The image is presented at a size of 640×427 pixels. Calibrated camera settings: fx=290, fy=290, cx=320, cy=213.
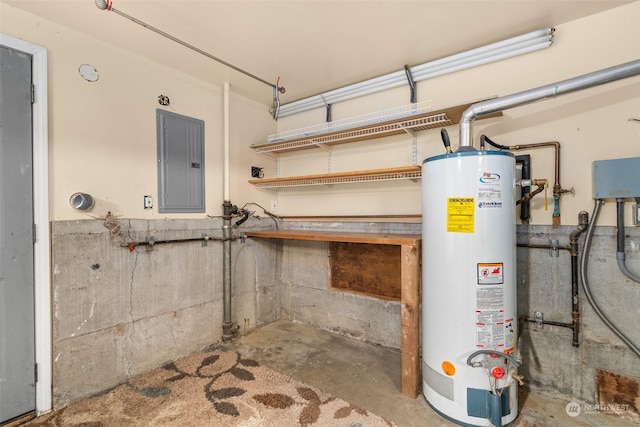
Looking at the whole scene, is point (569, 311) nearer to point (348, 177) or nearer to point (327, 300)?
point (348, 177)

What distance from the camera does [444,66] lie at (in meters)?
2.33

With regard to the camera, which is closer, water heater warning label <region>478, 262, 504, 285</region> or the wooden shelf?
water heater warning label <region>478, 262, 504, 285</region>

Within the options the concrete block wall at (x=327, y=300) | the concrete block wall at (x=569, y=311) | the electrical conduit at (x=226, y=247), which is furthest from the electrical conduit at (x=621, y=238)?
the electrical conduit at (x=226, y=247)

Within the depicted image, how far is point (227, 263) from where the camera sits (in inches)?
112

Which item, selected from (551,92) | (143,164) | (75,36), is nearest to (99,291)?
(143,164)

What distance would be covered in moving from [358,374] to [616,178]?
7.07 feet

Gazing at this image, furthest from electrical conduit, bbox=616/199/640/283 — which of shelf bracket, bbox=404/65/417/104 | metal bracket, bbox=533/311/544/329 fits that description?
shelf bracket, bbox=404/65/417/104

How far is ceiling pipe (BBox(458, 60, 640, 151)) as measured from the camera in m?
1.45

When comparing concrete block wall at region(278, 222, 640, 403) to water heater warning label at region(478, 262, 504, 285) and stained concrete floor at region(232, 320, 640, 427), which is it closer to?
stained concrete floor at region(232, 320, 640, 427)

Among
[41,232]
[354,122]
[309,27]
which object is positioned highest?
[309,27]

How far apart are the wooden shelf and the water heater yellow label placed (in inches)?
22.3

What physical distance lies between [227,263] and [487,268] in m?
2.21

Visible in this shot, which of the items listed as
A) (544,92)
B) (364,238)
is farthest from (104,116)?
(544,92)

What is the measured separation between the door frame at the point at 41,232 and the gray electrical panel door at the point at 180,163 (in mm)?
700
